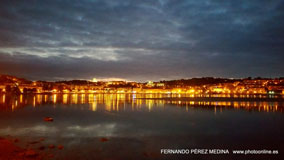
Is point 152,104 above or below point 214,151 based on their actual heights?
below

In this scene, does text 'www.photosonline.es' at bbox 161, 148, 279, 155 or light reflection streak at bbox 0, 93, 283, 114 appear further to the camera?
light reflection streak at bbox 0, 93, 283, 114

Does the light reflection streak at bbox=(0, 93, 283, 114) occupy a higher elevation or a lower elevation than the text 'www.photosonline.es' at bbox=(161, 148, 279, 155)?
lower

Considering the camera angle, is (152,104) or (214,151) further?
(152,104)

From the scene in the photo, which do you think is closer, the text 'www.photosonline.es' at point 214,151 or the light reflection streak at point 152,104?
the text 'www.photosonline.es' at point 214,151

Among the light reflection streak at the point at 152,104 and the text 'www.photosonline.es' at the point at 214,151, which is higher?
the text 'www.photosonline.es' at the point at 214,151

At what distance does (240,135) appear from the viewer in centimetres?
1446

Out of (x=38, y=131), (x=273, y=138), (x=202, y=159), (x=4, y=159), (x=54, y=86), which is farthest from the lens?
(x=54, y=86)

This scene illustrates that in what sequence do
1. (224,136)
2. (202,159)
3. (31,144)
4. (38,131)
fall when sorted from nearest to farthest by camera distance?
(202,159), (31,144), (224,136), (38,131)

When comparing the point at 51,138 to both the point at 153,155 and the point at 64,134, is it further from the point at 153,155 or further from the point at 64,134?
the point at 153,155

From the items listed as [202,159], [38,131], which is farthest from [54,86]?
[202,159]

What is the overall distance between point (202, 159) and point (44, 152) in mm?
7745

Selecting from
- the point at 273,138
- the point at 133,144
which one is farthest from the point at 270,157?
the point at 133,144

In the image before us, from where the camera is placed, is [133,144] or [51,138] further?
[51,138]

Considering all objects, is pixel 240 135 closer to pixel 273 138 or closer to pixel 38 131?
pixel 273 138
